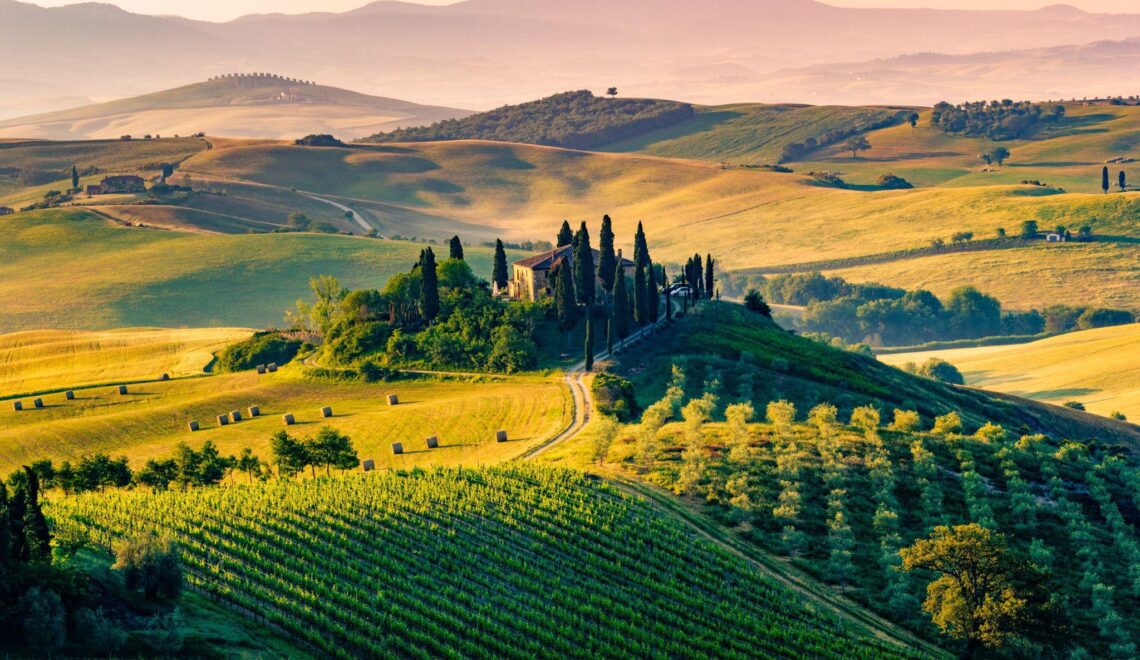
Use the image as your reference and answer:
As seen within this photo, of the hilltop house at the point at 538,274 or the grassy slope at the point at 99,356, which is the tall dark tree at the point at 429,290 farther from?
the grassy slope at the point at 99,356

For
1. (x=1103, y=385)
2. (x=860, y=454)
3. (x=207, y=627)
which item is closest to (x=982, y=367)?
(x=1103, y=385)

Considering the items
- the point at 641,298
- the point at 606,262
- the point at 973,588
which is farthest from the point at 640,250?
the point at 973,588

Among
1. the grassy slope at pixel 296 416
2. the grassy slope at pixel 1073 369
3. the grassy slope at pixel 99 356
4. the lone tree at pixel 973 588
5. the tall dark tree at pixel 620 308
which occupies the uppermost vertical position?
the tall dark tree at pixel 620 308

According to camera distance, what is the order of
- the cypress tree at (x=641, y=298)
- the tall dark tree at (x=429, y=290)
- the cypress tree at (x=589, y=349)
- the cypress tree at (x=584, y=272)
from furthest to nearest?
1. the cypress tree at (x=584, y=272)
2. the cypress tree at (x=641, y=298)
3. the tall dark tree at (x=429, y=290)
4. the cypress tree at (x=589, y=349)

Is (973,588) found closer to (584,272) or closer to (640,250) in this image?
(584,272)

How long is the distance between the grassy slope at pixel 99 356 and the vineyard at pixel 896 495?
202 ft

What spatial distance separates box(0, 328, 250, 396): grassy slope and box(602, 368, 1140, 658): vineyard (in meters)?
61.7

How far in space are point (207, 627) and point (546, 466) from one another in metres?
35.5

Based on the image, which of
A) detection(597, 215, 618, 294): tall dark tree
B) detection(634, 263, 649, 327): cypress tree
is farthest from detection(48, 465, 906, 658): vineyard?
detection(597, 215, 618, 294): tall dark tree

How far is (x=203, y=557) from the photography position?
55.0m

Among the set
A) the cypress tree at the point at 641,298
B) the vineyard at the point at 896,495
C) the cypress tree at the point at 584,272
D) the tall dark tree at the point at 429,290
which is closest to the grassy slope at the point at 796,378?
the cypress tree at the point at 641,298

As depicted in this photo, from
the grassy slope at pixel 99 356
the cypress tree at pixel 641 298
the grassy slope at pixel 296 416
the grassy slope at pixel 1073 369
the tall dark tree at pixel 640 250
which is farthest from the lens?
the grassy slope at pixel 1073 369

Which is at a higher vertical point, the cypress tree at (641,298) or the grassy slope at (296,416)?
the cypress tree at (641,298)

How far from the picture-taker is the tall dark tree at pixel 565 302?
393 ft
